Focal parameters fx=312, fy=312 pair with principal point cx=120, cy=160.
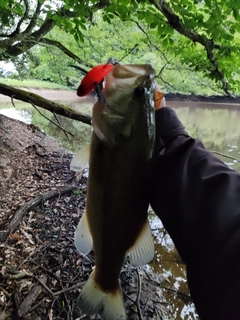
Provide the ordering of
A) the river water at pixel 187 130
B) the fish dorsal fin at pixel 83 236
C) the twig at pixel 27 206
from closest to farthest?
the fish dorsal fin at pixel 83 236 → the twig at pixel 27 206 → the river water at pixel 187 130

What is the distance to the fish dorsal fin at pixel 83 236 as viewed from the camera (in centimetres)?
146

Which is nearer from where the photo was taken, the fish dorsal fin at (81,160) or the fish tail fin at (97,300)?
the fish dorsal fin at (81,160)

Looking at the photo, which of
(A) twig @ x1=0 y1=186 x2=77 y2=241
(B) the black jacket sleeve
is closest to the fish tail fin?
(B) the black jacket sleeve

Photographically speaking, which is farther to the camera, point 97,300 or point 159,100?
point 97,300

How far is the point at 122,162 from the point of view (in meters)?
1.24

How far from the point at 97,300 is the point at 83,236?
1.23ft

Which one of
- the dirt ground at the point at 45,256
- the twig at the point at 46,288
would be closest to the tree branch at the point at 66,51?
the dirt ground at the point at 45,256

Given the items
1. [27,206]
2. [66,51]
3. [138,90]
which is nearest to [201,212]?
Answer: [138,90]

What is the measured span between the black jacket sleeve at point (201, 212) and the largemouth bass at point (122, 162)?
0.31 ft

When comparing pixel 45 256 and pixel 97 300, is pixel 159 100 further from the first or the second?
pixel 45 256

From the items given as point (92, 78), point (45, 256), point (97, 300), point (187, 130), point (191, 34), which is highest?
point (191, 34)

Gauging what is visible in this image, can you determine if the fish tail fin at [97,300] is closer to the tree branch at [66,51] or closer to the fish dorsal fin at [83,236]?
the fish dorsal fin at [83,236]

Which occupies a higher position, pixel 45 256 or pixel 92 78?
pixel 92 78

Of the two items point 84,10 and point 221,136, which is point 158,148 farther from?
point 221,136
